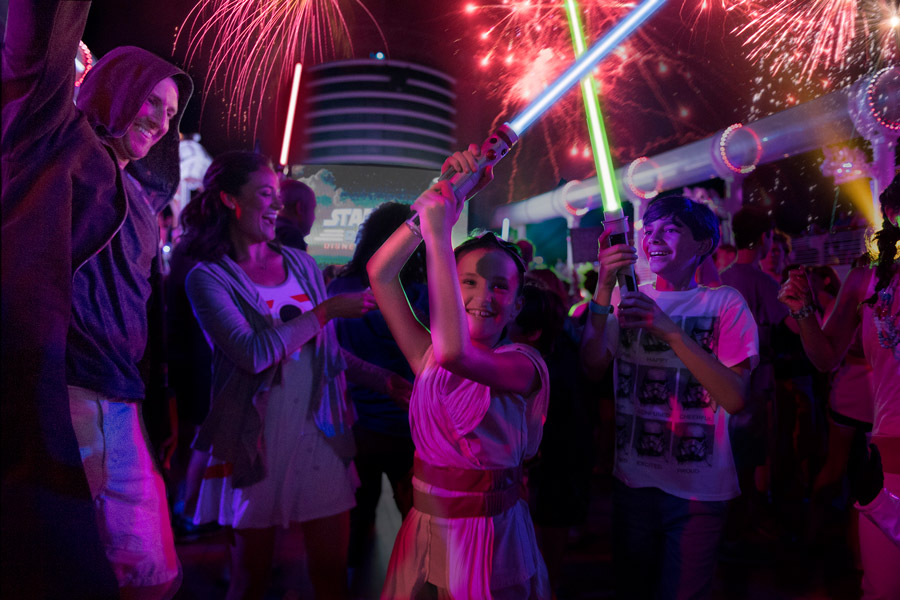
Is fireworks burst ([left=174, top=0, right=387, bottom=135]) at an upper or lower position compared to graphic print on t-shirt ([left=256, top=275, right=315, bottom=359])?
upper

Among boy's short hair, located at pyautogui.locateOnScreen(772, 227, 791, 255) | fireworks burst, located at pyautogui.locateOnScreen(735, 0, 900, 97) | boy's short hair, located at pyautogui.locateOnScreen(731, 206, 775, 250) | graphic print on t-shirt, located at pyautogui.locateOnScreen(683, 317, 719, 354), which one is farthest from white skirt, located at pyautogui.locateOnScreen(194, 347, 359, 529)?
boy's short hair, located at pyautogui.locateOnScreen(772, 227, 791, 255)

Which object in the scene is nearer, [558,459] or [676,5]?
[676,5]

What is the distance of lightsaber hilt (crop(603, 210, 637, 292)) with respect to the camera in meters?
1.89

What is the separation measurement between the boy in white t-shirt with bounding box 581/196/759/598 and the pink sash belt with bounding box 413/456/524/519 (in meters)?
0.72

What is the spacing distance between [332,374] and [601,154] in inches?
54.7

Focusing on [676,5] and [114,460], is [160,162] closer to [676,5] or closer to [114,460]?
[114,460]

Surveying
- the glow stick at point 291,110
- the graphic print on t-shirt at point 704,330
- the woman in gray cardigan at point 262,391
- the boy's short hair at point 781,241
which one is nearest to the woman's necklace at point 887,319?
the graphic print on t-shirt at point 704,330

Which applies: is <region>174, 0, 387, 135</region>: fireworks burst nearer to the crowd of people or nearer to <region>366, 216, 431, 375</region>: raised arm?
the crowd of people

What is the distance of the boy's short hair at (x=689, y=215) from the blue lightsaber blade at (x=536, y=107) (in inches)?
32.1

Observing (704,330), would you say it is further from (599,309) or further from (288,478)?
(288,478)

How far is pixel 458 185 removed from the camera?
63.7 inches

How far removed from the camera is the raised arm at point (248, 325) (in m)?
2.13

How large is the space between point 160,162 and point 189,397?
89.5 inches

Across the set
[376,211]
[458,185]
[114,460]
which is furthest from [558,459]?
[114,460]
